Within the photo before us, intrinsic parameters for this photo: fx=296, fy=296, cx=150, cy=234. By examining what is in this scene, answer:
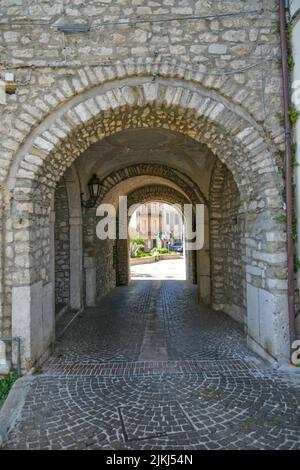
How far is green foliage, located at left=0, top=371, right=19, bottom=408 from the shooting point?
3338 millimetres

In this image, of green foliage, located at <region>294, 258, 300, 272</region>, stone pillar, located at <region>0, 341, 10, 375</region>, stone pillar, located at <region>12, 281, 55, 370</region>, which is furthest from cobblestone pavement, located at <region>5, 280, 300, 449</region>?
green foliage, located at <region>294, 258, 300, 272</region>

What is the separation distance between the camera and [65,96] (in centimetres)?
377

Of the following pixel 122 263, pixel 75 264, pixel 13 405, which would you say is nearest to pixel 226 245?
pixel 75 264

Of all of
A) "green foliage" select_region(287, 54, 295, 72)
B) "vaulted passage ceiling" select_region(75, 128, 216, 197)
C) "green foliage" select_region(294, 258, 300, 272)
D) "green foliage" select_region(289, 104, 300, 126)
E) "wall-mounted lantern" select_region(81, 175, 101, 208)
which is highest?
"green foliage" select_region(287, 54, 295, 72)

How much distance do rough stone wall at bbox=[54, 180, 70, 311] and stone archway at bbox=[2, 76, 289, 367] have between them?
9.81 feet

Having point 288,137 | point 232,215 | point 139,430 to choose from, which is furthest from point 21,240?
point 232,215

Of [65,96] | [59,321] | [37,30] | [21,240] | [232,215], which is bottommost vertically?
[59,321]

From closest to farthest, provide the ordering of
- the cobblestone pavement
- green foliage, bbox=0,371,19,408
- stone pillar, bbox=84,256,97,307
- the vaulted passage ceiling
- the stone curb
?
the cobblestone pavement → the stone curb → green foliage, bbox=0,371,19,408 → the vaulted passage ceiling → stone pillar, bbox=84,256,97,307

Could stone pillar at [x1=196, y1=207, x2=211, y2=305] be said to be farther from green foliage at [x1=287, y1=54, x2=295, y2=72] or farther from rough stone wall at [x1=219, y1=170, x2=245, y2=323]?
green foliage at [x1=287, y1=54, x2=295, y2=72]

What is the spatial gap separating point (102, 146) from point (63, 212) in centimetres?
187

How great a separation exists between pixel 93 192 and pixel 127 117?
11.1 ft

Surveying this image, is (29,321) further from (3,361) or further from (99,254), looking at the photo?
(99,254)

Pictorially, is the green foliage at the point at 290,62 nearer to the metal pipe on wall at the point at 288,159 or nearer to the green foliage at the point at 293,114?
the metal pipe on wall at the point at 288,159

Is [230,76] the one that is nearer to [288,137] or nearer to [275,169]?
[288,137]
